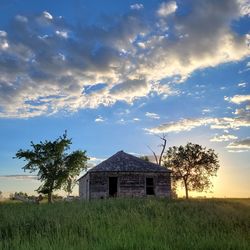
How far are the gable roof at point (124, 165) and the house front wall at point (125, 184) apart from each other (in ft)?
1.42

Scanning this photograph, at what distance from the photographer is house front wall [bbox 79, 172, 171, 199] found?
123 feet

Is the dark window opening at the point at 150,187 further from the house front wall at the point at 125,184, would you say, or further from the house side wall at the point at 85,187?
the house side wall at the point at 85,187

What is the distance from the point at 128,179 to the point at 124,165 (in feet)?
4.55

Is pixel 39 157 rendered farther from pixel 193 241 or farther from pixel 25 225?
pixel 193 241

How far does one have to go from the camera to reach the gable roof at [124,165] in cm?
3753

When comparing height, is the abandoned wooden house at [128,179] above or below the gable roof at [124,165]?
below

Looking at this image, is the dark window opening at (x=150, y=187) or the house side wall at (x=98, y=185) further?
the dark window opening at (x=150, y=187)

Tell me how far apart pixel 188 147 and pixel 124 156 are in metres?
20.0

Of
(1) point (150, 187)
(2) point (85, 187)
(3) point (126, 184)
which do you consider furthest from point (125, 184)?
(2) point (85, 187)

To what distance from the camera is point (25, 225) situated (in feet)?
45.5

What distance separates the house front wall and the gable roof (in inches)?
17.1

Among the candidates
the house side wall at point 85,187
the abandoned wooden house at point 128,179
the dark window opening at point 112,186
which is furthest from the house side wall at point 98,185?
the house side wall at point 85,187

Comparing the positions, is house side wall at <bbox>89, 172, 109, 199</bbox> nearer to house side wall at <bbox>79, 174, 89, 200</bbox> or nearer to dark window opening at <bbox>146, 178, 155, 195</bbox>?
house side wall at <bbox>79, 174, 89, 200</bbox>

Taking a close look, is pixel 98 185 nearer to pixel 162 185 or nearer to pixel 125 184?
pixel 125 184
